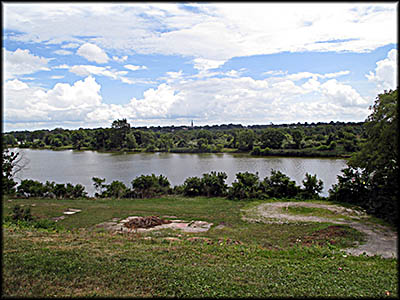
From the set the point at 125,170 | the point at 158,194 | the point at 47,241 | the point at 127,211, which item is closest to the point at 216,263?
the point at 47,241

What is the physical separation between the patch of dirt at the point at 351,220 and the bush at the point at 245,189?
1929mm

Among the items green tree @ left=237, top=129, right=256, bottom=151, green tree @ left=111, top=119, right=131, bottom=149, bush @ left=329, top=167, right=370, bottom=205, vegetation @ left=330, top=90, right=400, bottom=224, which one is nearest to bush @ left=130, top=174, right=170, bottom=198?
bush @ left=329, top=167, right=370, bottom=205

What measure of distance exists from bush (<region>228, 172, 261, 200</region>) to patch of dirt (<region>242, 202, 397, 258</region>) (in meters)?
1.93

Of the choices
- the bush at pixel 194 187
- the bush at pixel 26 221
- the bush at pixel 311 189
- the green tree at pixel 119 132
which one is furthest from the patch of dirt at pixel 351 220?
the green tree at pixel 119 132

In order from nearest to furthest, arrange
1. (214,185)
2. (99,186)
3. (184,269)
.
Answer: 1. (184,269)
2. (214,185)
3. (99,186)

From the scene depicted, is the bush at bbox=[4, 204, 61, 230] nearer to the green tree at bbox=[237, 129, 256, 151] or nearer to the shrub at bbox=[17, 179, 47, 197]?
the shrub at bbox=[17, 179, 47, 197]

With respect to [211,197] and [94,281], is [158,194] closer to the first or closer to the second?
[211,197]

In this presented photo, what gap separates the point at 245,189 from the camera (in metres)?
18.2

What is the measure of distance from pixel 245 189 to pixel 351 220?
678 centimetres

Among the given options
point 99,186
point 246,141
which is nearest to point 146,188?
point 99,186

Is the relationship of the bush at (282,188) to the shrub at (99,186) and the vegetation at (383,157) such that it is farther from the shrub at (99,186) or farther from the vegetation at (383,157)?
the shrub at (99,186)

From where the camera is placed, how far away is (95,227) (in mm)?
11508

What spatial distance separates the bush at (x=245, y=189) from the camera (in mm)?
18203

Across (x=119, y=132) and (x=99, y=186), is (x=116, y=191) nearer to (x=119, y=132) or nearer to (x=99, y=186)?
(x=99, y=186)
